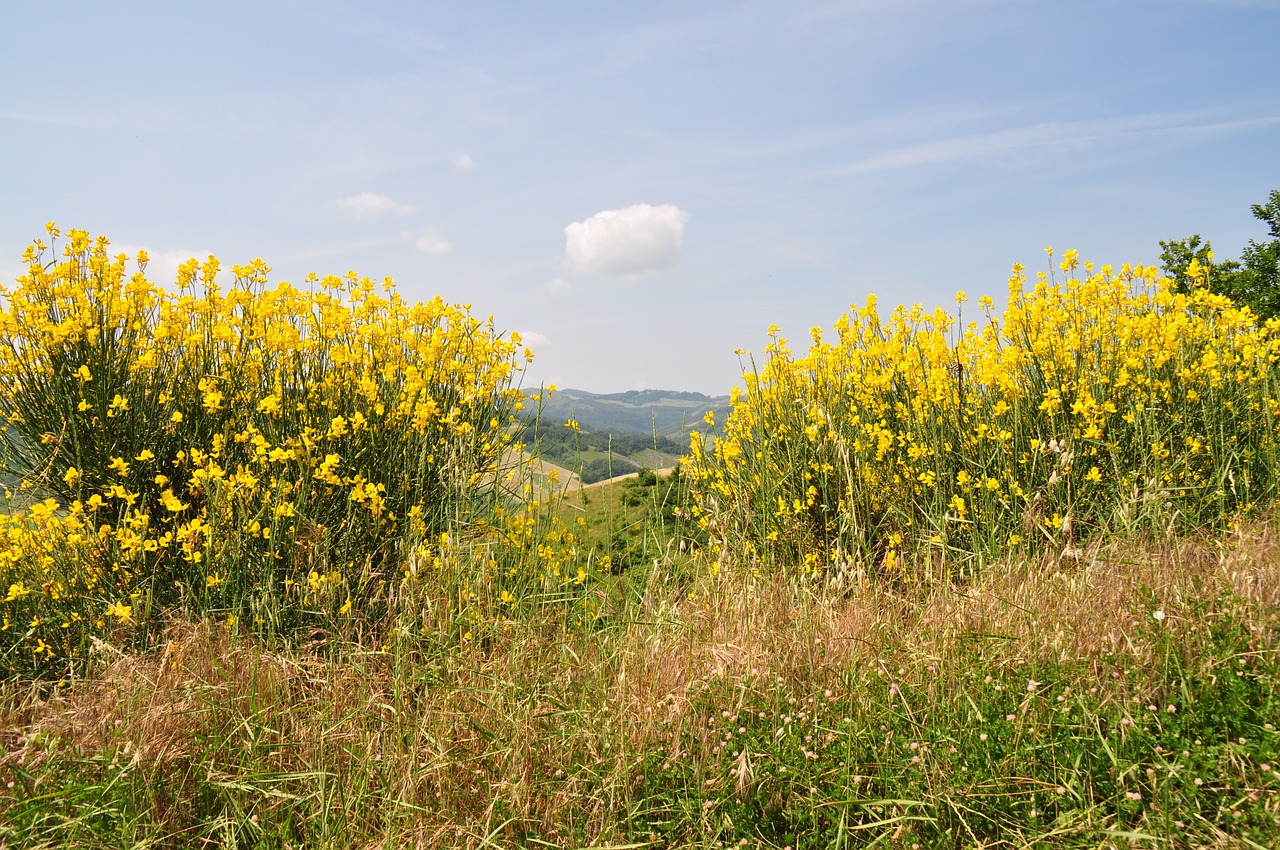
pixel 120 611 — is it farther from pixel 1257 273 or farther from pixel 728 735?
pixel 1257 273

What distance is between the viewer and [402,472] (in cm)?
370

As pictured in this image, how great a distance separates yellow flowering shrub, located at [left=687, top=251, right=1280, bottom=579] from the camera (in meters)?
3.80

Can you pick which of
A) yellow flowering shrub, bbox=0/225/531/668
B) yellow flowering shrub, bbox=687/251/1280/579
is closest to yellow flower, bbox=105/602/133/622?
yellow flowering shrub, bbox=0/225/531/668

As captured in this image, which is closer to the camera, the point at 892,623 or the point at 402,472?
the point at 892,623

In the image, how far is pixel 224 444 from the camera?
379 centimetres

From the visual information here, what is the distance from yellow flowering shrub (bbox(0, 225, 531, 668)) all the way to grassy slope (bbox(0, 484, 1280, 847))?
467 millimetres

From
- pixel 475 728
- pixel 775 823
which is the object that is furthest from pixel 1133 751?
pixel 475 728

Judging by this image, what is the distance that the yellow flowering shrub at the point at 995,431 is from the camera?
380 centimetres

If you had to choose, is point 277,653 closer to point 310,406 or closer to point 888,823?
point 310,406

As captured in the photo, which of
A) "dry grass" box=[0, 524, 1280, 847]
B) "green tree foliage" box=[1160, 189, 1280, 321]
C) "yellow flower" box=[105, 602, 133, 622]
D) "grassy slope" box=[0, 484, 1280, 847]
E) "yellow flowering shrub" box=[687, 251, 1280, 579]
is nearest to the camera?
"grassy slope" box=[0, 484, 1280, 847]

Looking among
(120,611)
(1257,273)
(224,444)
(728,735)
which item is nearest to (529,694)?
(728,735)

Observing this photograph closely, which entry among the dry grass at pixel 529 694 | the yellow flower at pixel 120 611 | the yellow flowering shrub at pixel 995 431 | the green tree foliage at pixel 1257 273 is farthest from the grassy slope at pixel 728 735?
the green tree foliage at pixel 1257 273

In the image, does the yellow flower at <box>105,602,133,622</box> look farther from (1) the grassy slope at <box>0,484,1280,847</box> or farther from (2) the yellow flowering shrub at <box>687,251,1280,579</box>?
(2) the yellow flowering shrub at <box>687,251,1280,579</box>

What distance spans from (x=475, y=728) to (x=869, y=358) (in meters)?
3.53
